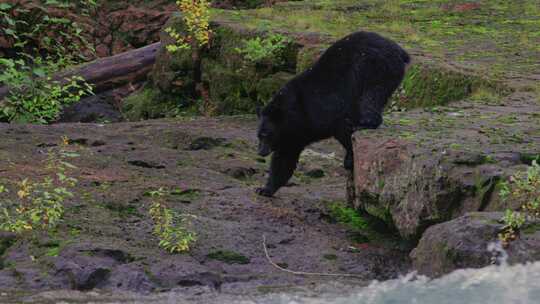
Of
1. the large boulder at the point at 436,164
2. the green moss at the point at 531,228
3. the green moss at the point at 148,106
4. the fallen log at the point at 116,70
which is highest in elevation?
the green moss at the point at 531,228

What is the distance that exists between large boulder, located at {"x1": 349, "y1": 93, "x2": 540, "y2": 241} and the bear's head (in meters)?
0.84

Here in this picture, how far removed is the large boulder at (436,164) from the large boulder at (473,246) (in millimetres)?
502

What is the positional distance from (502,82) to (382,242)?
3.10m

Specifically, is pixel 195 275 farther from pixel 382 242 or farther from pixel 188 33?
pixel 188 33

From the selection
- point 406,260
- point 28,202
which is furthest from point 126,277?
point 406,260

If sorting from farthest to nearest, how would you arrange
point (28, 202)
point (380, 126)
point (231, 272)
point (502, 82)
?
point (502, 82) → point (380, 126) → point (28, 202) → point (231, 272)

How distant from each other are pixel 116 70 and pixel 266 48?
96.7 inches

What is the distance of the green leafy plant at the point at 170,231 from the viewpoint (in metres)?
6.51

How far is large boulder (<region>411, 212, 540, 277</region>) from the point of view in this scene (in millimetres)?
5090

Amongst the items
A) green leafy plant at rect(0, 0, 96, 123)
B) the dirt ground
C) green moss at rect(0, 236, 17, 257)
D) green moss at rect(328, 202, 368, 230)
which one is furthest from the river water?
green leafy plant at rect(0, 0, 96, 123)

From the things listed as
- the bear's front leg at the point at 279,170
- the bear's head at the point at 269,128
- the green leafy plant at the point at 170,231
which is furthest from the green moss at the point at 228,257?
the bear's head at the point at 269,128

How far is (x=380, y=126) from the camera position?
7770 mm

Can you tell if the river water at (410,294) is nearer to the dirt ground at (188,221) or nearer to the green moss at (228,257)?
the dirt ground at (188,221)

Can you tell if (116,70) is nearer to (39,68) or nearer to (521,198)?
(39,68)
